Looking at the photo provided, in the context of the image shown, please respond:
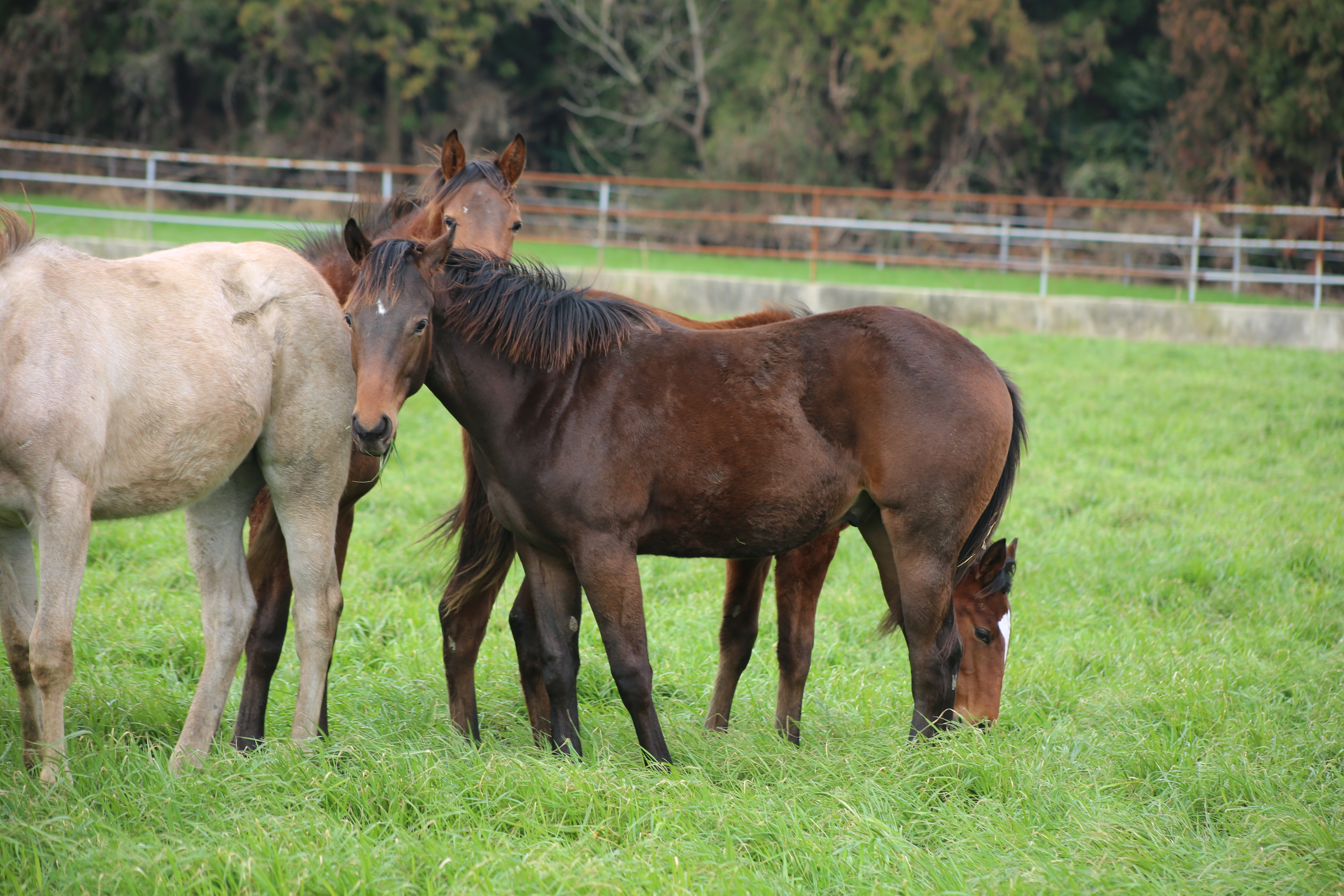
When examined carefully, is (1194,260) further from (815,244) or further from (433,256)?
(433,256)

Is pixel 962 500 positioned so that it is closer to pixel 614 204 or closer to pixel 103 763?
pixel 103 763

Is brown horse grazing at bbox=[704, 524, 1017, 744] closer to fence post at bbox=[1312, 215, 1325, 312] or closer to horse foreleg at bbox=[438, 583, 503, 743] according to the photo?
horse foreleg at bbox=[438, 583, 503, 743]

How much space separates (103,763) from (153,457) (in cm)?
92

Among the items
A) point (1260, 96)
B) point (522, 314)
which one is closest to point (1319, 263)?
point (1260, 96)

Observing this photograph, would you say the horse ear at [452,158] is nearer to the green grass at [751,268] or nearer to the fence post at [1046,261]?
the green grass at [751,268]

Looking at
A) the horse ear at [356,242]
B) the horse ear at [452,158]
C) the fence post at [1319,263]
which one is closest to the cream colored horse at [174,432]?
the horse ear at [356,242]

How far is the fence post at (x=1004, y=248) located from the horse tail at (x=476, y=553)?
14139mm

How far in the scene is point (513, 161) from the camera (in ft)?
16.0

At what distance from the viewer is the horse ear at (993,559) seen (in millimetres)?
4027

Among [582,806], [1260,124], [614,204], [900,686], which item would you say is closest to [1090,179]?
[1260,124]

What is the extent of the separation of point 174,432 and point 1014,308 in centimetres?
1262

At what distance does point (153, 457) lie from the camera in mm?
3066

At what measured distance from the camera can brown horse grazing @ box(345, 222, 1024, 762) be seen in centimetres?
338

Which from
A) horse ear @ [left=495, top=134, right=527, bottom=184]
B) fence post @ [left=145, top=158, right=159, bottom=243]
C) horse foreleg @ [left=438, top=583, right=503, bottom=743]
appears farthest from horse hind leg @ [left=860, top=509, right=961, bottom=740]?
fence post @ [left=145, top=158, right=159, bottom=243]
